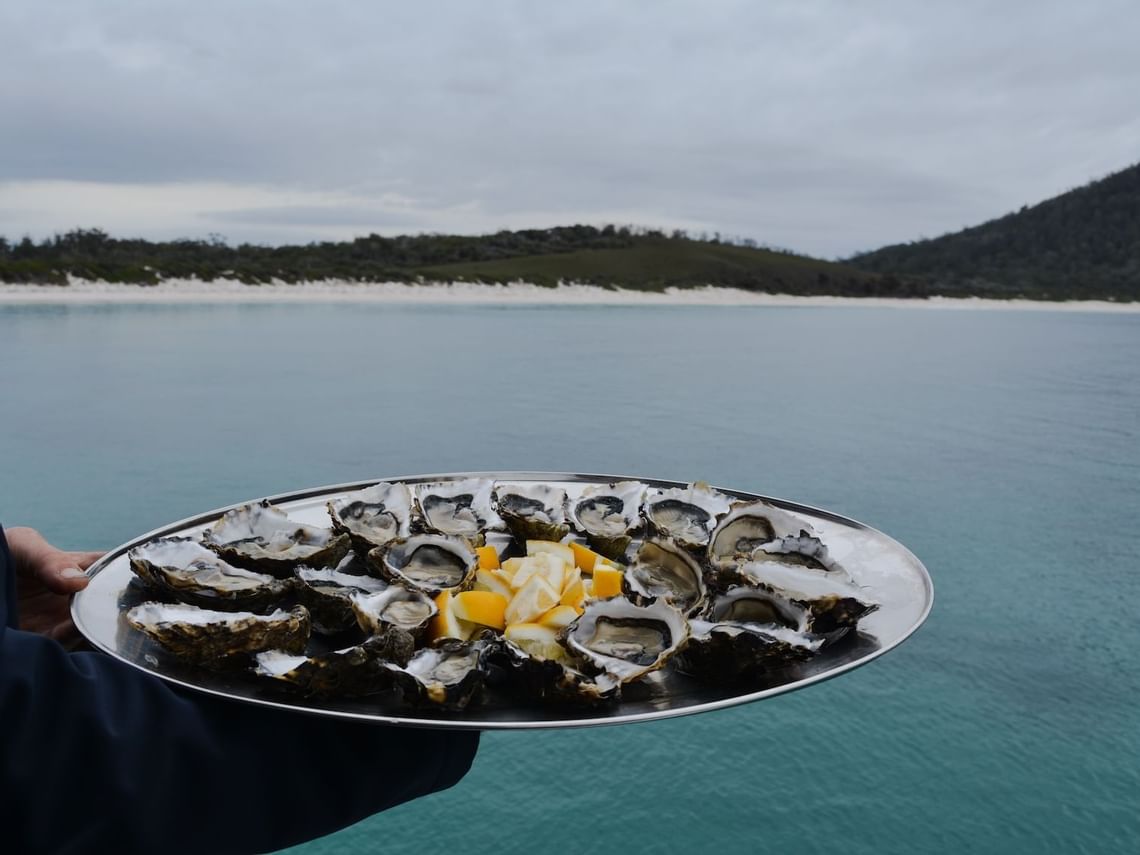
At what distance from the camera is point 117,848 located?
34.5 inches

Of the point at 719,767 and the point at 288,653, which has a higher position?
the point at 288,653

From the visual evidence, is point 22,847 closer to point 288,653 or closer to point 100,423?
point 288,653

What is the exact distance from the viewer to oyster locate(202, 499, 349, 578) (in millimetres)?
1583

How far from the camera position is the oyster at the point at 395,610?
132 centimetres

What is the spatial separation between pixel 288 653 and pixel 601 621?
472 mm

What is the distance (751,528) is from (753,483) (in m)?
6.79

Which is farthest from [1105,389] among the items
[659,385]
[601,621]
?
[601,621]

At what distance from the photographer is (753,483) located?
8422 mm

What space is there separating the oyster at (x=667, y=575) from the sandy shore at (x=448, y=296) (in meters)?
27.9

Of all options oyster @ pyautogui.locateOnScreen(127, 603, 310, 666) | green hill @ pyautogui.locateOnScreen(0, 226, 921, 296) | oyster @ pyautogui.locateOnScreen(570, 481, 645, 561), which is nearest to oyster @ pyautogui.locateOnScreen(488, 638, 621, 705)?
oyster @ pyautogui.locateOnScreen(127, 603, 310, 666)

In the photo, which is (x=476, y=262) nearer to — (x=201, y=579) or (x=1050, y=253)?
(x=1050, y=253)

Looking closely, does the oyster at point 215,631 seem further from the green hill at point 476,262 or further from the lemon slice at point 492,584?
the green hill at point 476,262

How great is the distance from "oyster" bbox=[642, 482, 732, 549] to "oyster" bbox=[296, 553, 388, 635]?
597 millimetres

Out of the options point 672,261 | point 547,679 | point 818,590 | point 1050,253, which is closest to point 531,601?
point 547,679
